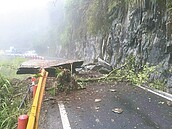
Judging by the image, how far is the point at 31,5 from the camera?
6731cm

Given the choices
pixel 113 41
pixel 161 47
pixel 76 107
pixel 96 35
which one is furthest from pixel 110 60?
pixel 76 107

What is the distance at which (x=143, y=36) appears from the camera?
1244 cm

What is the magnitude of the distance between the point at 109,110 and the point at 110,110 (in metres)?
0.03

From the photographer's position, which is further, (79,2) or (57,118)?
(79,2)

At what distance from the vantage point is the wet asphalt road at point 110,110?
5.91 m

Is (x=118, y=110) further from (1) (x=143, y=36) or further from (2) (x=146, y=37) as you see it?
(1) (x=143, y=36)

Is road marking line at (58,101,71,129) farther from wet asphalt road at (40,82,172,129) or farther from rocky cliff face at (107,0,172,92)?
rocky cliff face at (107,0,172,92)

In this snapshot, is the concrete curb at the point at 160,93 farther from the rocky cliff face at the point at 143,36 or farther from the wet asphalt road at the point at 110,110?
the rocky cliff face at the point at 143,36

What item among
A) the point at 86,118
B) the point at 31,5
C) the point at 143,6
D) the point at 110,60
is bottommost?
the point at 86,118

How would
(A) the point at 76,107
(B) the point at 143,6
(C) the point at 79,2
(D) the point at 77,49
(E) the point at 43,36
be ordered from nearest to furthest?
(A) the point at 76,107, (B) the point at 143,6, (C) the point at 79,2, (D) the point at 77,49, (E) the point at 43,36

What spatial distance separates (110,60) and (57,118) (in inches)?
438

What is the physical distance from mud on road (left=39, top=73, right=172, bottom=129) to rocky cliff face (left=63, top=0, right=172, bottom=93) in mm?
1686

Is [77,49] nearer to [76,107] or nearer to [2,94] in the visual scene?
[2,94]

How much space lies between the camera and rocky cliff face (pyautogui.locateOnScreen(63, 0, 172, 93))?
399 inches
